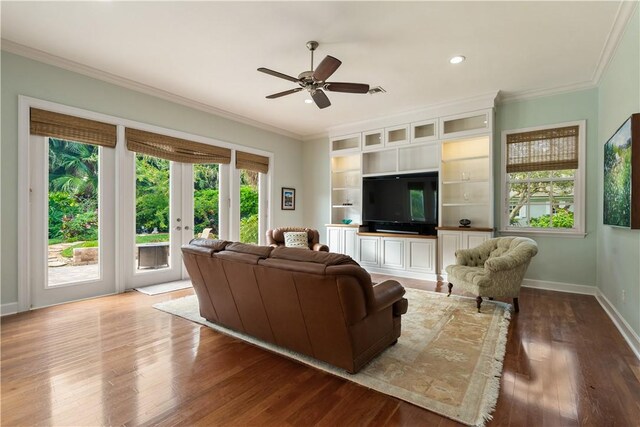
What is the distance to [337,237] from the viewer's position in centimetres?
642

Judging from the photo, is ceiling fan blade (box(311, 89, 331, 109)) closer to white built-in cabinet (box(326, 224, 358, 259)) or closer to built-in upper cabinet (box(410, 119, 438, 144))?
built-in upper cabinet (box(410, 119, 438, 144))

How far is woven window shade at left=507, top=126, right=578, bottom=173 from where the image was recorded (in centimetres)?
437

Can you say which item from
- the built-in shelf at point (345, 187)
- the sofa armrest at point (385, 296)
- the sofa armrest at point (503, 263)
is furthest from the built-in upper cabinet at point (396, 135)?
the sofa armrest at point (385, 296)

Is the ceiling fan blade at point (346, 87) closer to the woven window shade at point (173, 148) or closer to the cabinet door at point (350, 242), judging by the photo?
the woven window shade at point (173, 148)

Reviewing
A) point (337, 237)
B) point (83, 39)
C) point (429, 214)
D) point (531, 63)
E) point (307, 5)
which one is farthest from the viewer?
point (337, 237)

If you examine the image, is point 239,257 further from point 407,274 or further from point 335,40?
point 407,274

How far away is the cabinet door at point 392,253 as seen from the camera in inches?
216

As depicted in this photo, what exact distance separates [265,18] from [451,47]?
200cm

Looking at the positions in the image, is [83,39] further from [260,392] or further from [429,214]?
[429,214]

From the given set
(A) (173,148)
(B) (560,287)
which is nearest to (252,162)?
(A) (173,148)

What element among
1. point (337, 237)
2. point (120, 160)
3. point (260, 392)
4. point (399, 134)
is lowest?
point (260, 392)

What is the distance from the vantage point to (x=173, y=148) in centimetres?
482

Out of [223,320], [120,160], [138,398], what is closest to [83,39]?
[120,160]

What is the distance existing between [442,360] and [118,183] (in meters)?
4.50
